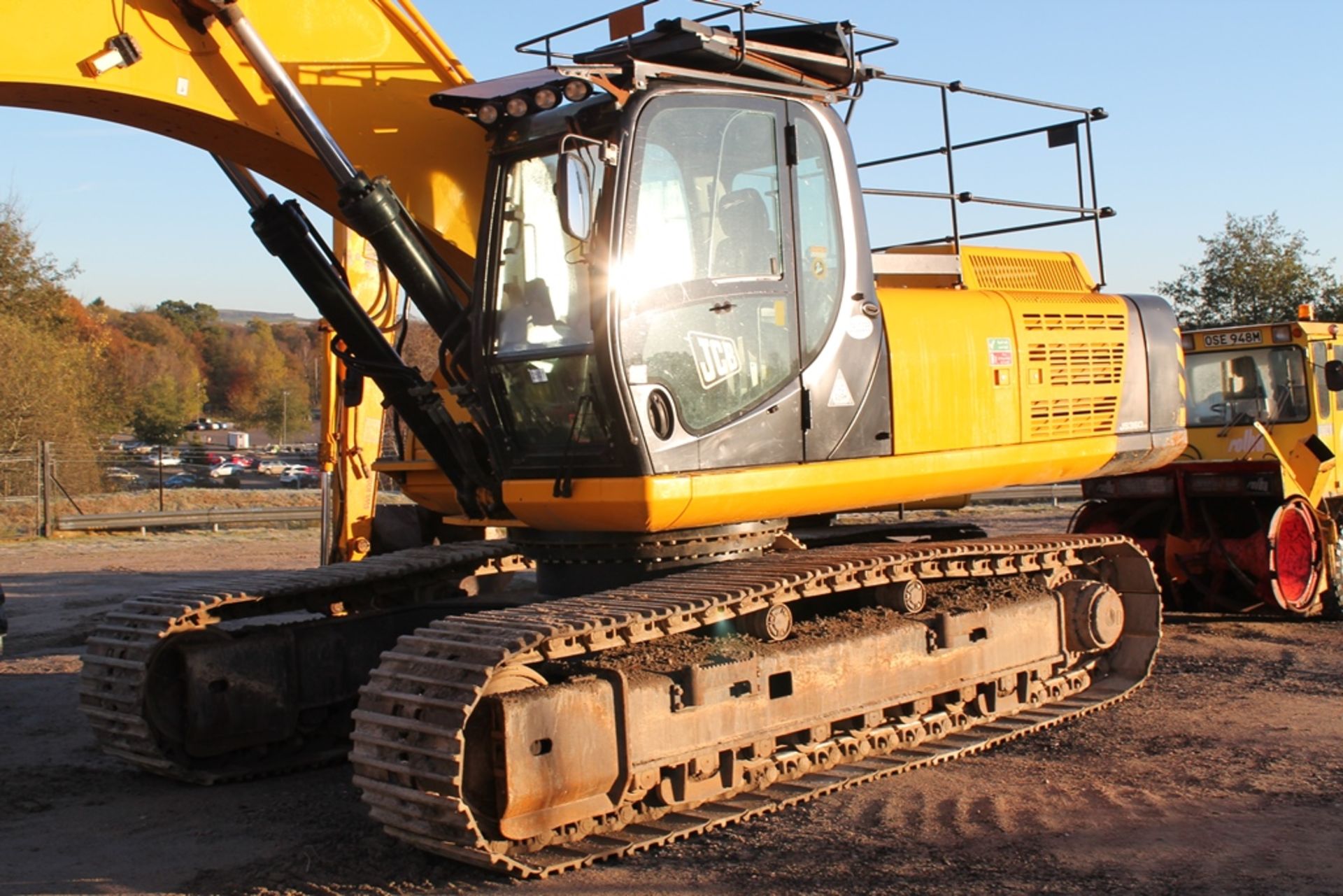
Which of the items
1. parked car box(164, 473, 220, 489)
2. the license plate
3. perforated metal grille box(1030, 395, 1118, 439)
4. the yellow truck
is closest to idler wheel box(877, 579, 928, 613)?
perforated metal grille box(1030, 395, 1118, 439)

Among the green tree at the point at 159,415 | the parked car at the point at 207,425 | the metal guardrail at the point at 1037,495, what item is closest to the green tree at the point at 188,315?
the parked car at the point at 207,425

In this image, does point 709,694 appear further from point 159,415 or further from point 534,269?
point 159,415

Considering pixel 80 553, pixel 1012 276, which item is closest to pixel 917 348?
pixel 1012 276

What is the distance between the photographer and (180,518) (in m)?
26.3

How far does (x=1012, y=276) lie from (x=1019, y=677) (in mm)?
2404

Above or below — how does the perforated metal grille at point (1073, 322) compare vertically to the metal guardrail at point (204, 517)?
above

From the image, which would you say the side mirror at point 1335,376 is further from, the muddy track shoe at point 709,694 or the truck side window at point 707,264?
the truck side window at point 707,264

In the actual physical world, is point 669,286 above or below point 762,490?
above

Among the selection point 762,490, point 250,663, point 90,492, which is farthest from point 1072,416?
point 90,492

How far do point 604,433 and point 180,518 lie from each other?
73.1 feet

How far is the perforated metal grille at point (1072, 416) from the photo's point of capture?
7785mm

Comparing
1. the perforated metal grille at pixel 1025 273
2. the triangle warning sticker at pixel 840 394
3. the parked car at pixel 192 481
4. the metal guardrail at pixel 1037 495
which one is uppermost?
the perforated metal grille at pixel 1025 273

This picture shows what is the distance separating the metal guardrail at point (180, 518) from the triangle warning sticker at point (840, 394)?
20.6 metres

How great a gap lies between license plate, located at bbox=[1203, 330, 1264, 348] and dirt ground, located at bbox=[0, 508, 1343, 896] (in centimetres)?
442
